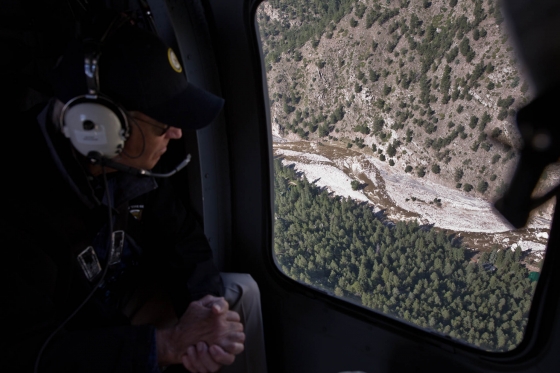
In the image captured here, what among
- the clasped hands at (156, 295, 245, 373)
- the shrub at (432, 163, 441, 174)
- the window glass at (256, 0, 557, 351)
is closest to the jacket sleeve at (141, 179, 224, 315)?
the clasped hands at (156, 295, 245, 373)

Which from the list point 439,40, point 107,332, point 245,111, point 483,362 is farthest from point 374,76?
point 107,332

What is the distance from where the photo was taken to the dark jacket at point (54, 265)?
1.23 meters

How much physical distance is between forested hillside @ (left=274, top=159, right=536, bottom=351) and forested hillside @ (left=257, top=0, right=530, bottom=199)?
289mm

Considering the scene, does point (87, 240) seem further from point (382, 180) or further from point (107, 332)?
point (382, 180)

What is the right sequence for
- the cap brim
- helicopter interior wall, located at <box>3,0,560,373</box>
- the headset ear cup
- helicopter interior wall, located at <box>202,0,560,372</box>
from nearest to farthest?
the headset ear cup < the cap brim < helicopter interior wall, located at <box>202,0,560,372</box> < helicopter interior wall, located at <box>3,0,560,373</box>

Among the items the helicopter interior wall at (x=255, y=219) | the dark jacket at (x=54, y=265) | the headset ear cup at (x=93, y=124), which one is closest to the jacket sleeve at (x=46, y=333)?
the dark jacket at (x=54, y=265)

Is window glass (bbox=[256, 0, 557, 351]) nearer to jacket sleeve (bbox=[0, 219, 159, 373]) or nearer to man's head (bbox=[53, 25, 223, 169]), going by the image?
man's head (bbox=[53, 25, 223, 169])

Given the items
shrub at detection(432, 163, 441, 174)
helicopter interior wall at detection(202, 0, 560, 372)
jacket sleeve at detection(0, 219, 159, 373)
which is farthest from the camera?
helicopter interior wall at detection(202, 0, 560, 372)

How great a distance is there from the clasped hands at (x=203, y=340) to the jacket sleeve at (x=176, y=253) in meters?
0.36

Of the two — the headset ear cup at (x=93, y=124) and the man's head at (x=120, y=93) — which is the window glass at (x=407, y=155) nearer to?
the man's head at (x=120, y=93)

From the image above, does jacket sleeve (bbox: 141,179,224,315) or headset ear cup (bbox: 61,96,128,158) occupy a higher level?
headset ear cup (bbox: 61,96,128,158)

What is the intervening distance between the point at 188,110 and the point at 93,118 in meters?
0.32

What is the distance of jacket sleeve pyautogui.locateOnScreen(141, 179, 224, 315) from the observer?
76.9 inches

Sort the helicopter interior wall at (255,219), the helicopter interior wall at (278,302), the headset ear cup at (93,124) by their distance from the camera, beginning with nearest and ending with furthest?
the headset ear cup at (93,124) < the helicopter interior wall at (278,302) < the helicopter interior wall at (255,219)
